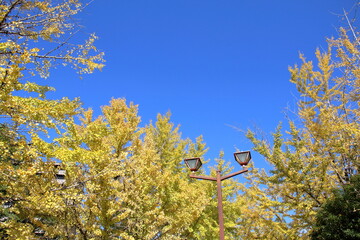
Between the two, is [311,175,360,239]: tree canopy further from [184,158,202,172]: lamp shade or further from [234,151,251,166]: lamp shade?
[184,158,202,172]: lamp shade

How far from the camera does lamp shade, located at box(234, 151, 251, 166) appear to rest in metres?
7.05

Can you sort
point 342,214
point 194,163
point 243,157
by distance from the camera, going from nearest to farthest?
point 342,214, point 243,157, point 194,163

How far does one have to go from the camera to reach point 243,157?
23.3 feet

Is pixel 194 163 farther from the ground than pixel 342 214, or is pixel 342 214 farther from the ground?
pixel 194 163

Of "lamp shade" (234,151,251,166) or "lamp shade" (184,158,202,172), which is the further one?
"lamp shade" (184,158,202,172)

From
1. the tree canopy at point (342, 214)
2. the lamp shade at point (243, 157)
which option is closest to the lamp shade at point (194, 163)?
the lamp shade at point (243, 157)

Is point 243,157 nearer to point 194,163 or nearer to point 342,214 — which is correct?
point 194,163

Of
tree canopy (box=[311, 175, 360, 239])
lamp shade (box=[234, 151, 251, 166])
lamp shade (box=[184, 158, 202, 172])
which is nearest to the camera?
tree canopy (box=[311, 175, 360, 239])

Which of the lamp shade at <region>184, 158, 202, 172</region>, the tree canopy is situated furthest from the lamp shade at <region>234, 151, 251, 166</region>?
the tree canopy

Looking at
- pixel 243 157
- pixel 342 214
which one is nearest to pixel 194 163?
pixel 243 157

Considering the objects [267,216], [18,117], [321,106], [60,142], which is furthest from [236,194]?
[18,117]

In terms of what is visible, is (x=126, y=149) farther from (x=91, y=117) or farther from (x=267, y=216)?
(x=267, y=216)

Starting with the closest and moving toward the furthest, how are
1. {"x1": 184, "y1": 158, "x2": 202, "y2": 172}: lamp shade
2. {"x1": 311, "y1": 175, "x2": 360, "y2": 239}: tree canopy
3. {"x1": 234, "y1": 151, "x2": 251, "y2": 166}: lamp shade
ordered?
{"x1": 311, "y1": 175, "x2": 360, "y2": 239}: tree canopy
{"x1": 234, "y1": 151, "x2": 251, "y2": 166}: lamp shade
{"x1": 184, "y1": 158, "x2": 202, "y2": 172}: lamp shade

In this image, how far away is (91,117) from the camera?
380 inches
